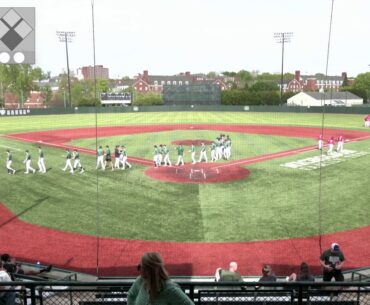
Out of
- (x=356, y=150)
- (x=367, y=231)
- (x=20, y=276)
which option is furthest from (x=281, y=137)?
(x=20, y=276)

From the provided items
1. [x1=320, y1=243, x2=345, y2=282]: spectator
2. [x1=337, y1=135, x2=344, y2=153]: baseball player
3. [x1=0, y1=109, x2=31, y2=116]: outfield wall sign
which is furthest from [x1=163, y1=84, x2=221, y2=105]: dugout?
[x1=320, y1=243, x2=345, y2=282]: spectator

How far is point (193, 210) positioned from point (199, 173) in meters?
6.25

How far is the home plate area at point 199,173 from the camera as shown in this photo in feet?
62.6

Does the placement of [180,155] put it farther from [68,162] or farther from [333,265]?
[333,265]

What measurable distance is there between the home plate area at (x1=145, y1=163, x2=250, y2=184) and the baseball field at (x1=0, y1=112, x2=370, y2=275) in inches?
1.9

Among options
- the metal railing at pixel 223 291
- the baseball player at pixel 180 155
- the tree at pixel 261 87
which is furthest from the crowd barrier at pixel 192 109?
the metal railing at pixel 223 291

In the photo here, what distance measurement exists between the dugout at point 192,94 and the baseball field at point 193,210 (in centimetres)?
3262

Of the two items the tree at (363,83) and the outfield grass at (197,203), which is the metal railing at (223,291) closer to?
the outfield grass at (197,203)

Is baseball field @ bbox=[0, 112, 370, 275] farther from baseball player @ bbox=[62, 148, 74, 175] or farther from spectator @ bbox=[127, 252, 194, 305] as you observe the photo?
spectator @ bbox=[127, 252, 194, 305]

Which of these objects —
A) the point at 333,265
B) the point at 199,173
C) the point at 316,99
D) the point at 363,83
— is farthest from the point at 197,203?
the point at 363,83

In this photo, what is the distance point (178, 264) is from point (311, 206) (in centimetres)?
672

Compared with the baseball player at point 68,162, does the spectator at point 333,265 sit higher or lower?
higher

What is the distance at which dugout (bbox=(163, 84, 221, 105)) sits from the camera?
6003 cm

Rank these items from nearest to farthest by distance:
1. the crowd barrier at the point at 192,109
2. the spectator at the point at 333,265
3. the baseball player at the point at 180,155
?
the spectator at the point at 333,265
the baseball player at the point at 180,155
the crowd barrier at the point at 192,109
